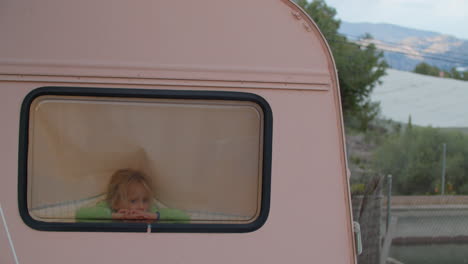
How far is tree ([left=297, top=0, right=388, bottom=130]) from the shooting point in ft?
56.1

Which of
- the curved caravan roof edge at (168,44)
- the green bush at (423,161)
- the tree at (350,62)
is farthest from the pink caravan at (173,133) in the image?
the tree at (350,62)

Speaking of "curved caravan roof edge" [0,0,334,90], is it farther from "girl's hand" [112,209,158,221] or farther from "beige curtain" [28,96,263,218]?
"girl's hand" [112,209,158,221]

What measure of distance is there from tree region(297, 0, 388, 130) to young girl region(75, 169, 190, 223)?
14344 millimetres

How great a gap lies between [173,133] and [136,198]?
387 mm

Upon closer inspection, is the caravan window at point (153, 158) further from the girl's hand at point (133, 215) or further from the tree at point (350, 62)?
the tree at point (350, 62)

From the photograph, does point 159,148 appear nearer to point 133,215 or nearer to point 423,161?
point 133,215

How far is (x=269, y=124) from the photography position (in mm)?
2793

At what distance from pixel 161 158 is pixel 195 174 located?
0.19m

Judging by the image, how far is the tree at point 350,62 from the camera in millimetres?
17095

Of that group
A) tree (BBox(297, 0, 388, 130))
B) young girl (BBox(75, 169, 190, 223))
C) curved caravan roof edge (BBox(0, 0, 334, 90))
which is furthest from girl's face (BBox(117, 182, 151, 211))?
tree (BBox(297, 0, 388, 130))

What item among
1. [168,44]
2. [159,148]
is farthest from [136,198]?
[168,44]

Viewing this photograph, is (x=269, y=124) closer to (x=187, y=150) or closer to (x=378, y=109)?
(x=187, y=150)

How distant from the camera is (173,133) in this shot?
281 centimetres

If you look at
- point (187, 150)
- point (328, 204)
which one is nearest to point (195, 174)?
point (187, 150)
